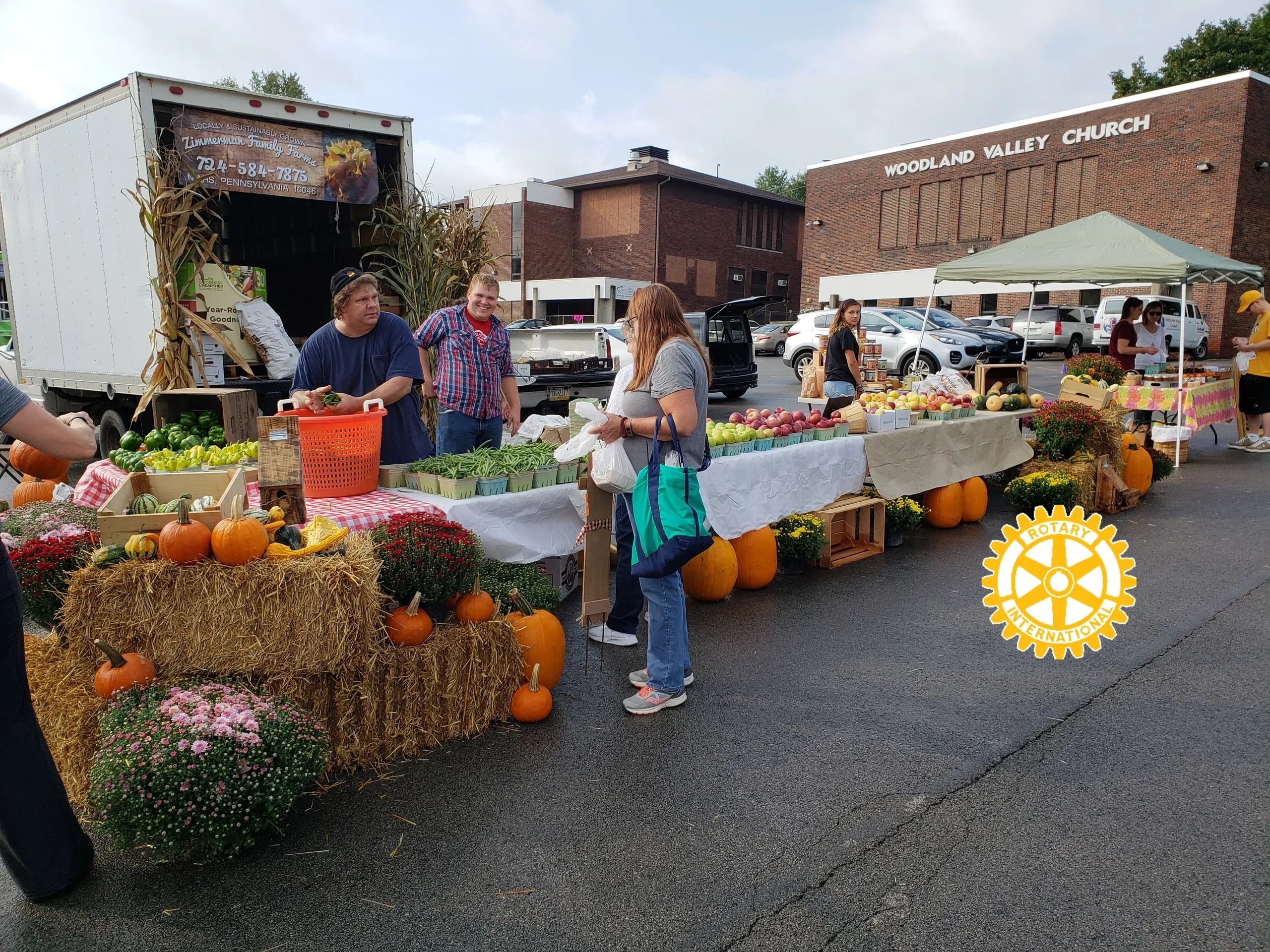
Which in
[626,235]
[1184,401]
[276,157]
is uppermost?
[626,235]

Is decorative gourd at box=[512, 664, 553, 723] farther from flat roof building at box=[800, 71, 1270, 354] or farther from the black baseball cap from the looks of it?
flat roof building at box=[800, 71, 1270, 354]

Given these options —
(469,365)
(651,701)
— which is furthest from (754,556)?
(469,365)

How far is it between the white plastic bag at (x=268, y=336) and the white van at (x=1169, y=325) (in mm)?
21000

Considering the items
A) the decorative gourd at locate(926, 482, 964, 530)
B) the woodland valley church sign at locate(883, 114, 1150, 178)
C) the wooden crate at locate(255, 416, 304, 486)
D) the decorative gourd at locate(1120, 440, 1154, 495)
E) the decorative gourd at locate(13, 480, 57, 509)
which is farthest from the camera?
the woodland valley church sign at locate(883, 114, 1150, 178)

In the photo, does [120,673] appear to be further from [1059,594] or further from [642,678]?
[1059,594]

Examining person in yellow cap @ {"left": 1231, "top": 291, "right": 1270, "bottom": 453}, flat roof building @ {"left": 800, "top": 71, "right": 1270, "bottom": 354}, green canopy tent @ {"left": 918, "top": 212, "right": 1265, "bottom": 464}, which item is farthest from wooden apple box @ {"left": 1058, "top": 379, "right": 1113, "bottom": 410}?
flat roof building @ {"left": 800, "top": 71, "right": 1270, "bottom": 354}

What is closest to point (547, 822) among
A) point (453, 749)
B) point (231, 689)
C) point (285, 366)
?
point (453, 749)

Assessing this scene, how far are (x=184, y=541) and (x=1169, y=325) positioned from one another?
88.9ft

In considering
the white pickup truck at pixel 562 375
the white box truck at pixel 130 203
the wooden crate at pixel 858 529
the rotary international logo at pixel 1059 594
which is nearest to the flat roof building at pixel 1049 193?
the white pickup truck at pixel 562 375

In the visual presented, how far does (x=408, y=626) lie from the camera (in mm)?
3531

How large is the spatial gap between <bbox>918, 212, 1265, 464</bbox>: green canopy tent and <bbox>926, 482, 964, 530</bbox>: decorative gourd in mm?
4067

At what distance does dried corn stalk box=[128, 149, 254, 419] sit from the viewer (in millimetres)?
6438

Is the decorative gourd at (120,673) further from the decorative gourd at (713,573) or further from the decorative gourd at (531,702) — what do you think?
the decorative gourd at (713,573)

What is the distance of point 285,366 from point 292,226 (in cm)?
219
